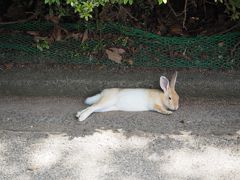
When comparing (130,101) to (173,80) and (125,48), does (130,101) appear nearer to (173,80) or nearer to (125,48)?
(173,80)

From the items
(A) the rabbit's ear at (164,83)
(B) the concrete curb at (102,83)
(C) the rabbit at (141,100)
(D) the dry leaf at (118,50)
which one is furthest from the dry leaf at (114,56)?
(A) the rabbit's ear at (164,83)

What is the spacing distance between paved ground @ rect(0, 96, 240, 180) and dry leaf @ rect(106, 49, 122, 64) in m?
0.66

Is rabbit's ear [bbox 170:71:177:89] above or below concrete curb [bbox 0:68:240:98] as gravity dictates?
above

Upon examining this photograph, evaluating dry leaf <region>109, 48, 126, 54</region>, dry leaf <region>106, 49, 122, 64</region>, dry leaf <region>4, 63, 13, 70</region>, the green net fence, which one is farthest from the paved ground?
dry leaf <region>109, 48, 126, 54</region>

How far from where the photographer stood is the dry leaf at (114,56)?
5.88m

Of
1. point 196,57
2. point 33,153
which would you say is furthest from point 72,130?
point 196,57

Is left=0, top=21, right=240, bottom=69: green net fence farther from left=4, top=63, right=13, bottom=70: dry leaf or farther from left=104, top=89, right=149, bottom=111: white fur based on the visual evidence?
left=104, top=89, right=149, bottom=111: white fur

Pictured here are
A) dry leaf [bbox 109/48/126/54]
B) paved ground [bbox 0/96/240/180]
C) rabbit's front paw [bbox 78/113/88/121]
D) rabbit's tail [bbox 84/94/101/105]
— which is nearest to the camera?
paved ground [bbox 0/96/240/180]

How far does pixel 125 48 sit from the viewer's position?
599 cm

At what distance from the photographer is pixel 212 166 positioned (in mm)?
4359

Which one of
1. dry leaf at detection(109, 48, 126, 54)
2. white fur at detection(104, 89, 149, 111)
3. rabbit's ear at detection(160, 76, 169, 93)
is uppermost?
dry leaf at detection(109, 48, 126, 54)

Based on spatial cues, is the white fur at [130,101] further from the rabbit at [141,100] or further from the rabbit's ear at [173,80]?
the rabbit's ear at [173,80]

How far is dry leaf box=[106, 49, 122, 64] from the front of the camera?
5883mm

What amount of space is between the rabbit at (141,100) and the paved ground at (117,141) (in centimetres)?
8
